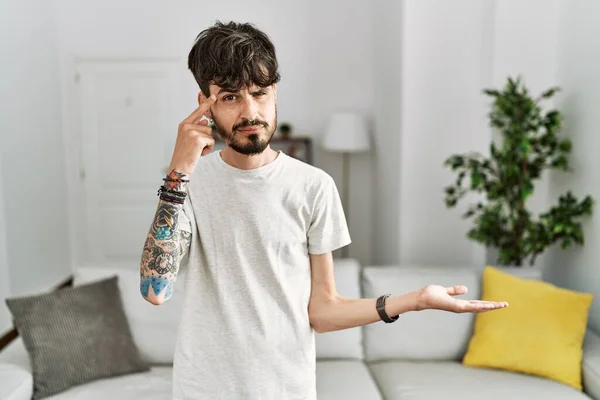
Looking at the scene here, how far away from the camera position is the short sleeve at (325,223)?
3.83 feet

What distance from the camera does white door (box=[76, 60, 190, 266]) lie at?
16.5 ft

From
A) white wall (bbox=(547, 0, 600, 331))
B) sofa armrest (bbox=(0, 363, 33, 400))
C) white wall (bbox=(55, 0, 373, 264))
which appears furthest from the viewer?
white wall (bbox=(55, 0, 373, 264))

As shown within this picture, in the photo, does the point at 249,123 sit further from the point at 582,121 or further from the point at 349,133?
the point at 349,133

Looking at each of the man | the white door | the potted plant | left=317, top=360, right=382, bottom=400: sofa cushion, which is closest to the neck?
the man

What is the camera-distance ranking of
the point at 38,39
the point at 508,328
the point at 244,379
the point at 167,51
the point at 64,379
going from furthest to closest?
the point at 167,51 → the point at 38,39 → the point at 508,328 → the point at 64,379 → the point at 244,379

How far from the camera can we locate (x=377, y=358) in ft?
8.58

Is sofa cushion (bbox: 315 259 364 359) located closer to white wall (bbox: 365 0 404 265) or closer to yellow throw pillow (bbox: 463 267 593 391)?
yellow throw pillow (bbox: 463 267 593 391)

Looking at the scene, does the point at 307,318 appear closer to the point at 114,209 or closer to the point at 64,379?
the point at 64,379

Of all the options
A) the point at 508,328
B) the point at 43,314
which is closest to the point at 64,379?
the point at 43,314

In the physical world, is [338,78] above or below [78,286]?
above

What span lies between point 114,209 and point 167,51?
4.56ft

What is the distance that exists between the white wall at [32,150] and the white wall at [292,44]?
395 millimetres

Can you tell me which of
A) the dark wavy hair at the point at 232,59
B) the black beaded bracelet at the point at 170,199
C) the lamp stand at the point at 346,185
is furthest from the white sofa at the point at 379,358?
the lamp stand at the point at 346,185

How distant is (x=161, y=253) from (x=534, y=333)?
73.0 inches
